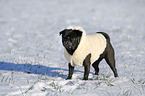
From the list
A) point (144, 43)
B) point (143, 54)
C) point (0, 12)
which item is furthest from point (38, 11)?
point (143, 54)

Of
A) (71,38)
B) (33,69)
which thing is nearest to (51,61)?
(33,69)

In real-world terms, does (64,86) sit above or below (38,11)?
below

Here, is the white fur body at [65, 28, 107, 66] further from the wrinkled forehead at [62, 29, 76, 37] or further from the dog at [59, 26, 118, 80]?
the wrinkled forehead at [62, 29, 76, 37]

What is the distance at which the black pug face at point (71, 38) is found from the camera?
13.8 feet

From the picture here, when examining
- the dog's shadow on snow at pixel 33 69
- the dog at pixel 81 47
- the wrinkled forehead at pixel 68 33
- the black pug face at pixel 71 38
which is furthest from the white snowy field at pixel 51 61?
the wrinkled forehead at pixel 68 33

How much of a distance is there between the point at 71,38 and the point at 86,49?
17.6 inches

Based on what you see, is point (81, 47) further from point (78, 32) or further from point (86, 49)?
point (78, 32)

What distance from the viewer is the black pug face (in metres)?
4.20

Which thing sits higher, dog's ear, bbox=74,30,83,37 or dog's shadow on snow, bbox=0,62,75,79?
dog's ear, bbox=74,30,83,37

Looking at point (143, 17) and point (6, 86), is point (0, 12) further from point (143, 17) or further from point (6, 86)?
point (6, 86)

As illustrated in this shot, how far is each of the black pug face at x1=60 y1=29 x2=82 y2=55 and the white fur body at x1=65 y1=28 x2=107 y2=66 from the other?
0.29ft

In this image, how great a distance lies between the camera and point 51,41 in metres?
10.0

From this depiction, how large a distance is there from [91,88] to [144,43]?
685 centimetres

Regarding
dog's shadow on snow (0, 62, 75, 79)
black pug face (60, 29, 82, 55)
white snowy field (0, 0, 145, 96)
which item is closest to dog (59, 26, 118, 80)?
black pug face (60, 29, 82, 55)
